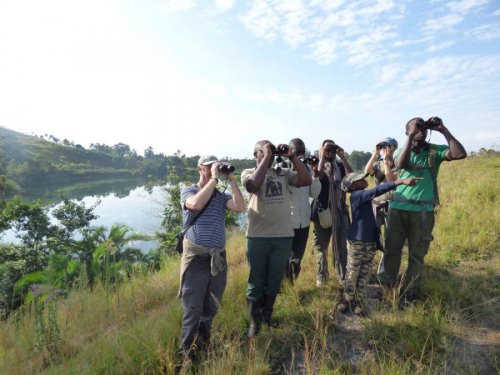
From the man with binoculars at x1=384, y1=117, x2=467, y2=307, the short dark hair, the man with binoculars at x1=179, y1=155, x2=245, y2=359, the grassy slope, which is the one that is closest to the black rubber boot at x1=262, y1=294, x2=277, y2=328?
the grassy slope

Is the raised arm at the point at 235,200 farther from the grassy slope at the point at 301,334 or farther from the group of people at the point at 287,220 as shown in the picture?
the grassy slope at the point at 301,334

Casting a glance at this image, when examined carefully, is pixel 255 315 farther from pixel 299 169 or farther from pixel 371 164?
pixel 371 164

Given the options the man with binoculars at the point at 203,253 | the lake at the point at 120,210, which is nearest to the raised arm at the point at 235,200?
the man with binoculars at the point at 203,253

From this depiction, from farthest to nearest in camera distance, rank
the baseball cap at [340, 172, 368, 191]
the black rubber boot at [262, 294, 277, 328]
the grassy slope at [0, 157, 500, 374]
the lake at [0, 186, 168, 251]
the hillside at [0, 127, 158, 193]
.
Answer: the hillside at [0, 127, 158, 193]
the lake at [0, 186, 168, 251]
the baseball cap at [340, 172, 368, 191]
the black rubber boot at [262, 294, 277, 328]
the grassy slope at [0, 157, 500, 374]

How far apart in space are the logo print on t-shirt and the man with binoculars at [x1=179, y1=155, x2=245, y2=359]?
0.28 m

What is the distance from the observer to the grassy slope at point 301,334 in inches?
85.3

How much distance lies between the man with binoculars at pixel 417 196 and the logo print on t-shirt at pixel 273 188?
1.18 m

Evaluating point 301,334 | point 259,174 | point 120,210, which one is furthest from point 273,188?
point 120,210

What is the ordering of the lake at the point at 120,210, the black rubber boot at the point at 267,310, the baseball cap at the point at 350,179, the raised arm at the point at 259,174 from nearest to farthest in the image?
the raised arm at the point at 259,174 → the black rubber boot at the point at 267,310 → the baseball cap at the point at 350,179 → the lake at the point at 120,210

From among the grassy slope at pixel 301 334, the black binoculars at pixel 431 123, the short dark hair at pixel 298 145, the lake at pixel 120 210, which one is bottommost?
the lake at pixel 120 210

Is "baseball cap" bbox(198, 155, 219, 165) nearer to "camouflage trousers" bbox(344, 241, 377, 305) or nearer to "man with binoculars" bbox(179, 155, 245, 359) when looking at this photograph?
"man with binoculars" bbox(179, 155, 245, 359)

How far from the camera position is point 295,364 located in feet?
7.77

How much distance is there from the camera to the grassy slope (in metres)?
2.17

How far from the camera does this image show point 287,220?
2699mm
